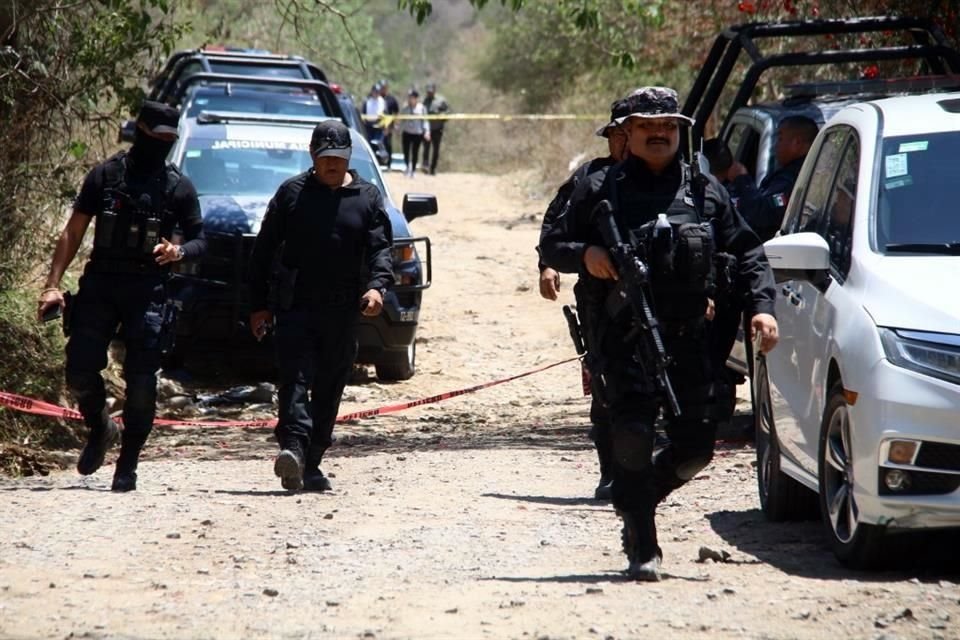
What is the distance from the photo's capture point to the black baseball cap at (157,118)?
814 centimetres

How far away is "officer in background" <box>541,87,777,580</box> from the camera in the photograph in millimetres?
5922

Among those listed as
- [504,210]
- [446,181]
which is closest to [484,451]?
[504,210]

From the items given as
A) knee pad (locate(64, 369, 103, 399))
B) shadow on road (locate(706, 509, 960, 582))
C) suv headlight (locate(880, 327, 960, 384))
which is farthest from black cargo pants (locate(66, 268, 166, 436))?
suv headlight (locate(880, 327, 960, 384))

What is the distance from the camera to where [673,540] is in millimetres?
7066

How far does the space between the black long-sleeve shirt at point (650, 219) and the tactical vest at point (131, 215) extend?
2.65 meters

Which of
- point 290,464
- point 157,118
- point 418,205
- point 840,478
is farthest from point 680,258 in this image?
point 418,205

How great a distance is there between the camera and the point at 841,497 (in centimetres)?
636

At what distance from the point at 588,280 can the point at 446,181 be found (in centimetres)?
2851

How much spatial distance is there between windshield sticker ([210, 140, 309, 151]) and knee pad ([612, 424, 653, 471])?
734cm

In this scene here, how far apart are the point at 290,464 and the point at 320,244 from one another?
39.9 inches

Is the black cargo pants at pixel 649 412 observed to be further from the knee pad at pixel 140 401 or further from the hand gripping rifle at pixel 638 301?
the knee pad at pixel 140 401

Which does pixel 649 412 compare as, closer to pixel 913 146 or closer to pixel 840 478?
pixel 840 478

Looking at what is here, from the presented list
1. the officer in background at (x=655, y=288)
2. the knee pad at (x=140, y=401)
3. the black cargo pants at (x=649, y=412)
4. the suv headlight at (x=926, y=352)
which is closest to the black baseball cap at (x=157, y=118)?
the knee pad at (x=140, y=401)

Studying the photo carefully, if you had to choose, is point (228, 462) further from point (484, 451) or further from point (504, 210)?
point (504, 210)
